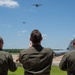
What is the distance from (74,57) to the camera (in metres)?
5.61

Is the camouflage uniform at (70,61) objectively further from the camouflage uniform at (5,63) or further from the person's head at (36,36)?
the camouflage uniform at (5,63)

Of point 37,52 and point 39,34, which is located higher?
point 39,34

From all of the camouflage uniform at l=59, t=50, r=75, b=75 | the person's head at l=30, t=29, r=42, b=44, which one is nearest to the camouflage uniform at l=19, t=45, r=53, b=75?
the person's head at l=30, t=29, r=42, b=44

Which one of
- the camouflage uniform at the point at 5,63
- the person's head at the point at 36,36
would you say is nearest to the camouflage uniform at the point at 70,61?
the person's head at the point at 36,36

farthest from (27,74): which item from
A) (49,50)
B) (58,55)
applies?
(58,55)

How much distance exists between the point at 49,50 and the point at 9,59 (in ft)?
2.53

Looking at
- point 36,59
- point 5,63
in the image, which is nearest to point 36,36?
point 36,59

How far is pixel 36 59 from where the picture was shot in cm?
555

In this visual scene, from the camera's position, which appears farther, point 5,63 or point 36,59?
point 5,63

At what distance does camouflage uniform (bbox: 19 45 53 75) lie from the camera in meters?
5.52

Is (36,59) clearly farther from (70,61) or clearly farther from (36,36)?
(70,61)

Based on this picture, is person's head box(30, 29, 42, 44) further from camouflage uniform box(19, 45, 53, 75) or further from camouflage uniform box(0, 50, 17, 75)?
camouflage uniform box(0, 50, 17, 75)

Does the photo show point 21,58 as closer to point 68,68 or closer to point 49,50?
point 49,50

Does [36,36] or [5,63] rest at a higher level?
[36,36]
